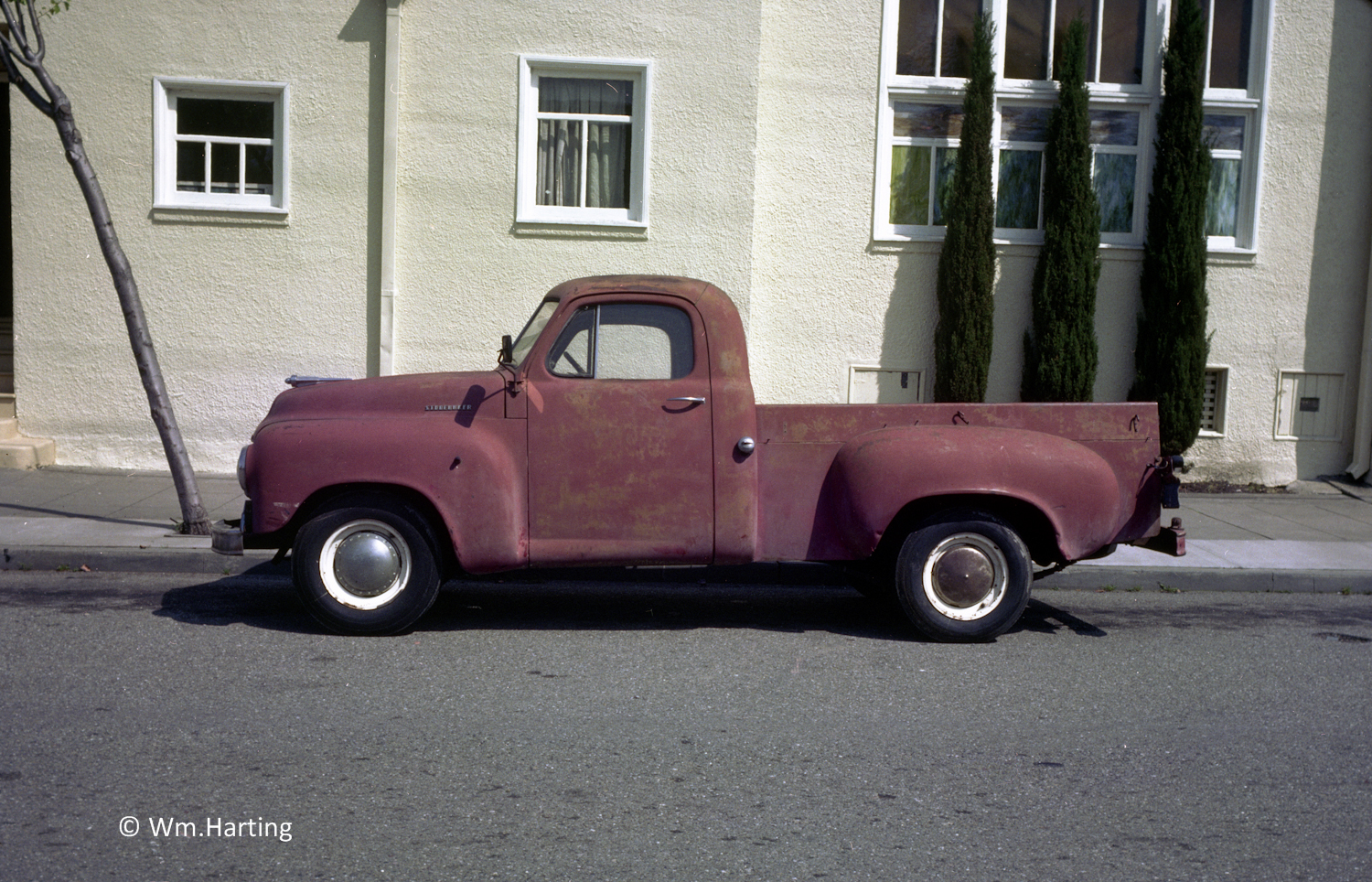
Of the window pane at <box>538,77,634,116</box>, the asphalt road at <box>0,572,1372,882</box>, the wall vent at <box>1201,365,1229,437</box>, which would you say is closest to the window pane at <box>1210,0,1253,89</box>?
the wall vent at <box>1201,365,1229,437</box>

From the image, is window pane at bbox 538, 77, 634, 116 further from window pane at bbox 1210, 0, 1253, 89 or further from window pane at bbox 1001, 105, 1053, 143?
window pane at bbox 1210, 0, 1253, 89

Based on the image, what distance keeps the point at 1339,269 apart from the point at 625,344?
9.27 metres

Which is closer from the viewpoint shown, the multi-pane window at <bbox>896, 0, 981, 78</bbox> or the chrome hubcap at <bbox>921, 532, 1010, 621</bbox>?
the chrome hubcap at <bbox>921, 532, 1010, 621</bbox>

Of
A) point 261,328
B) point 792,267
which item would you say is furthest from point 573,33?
point 261,328

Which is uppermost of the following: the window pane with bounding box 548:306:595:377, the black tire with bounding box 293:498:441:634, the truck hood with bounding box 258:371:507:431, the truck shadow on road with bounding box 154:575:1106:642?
the window pane with bounding box 548:306:595:377

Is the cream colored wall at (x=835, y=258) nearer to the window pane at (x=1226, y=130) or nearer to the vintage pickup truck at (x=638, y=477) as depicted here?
the window pane at (x=1226, y=130)

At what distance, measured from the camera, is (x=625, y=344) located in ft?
20.8

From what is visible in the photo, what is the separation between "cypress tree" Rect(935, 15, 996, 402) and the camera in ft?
37.9

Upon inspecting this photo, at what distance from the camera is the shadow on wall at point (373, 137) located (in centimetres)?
1107

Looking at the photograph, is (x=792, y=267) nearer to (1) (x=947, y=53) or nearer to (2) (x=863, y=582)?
(1) (x=947, y=53)

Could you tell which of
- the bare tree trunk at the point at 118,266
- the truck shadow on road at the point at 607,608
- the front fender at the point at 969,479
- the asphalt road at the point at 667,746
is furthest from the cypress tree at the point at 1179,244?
the bare tree trunk at the point at 118,266

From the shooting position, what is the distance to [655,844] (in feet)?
12.5

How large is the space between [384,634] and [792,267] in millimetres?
6803

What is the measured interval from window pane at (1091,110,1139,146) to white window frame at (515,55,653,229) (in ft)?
15.2
